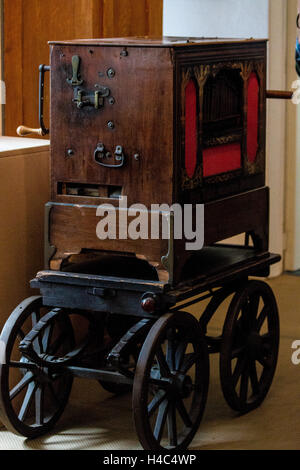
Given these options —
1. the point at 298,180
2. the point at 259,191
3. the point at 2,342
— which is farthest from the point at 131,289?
the point at 298,180

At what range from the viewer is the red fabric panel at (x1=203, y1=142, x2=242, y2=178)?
318cm

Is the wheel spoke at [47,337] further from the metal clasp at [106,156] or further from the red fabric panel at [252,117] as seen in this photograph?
the red fabric panel at [252,117]

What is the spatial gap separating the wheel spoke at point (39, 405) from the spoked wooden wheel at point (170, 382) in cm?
43

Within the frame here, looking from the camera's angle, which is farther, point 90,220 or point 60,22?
point 60,22

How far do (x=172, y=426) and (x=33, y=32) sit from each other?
1917 millimetres

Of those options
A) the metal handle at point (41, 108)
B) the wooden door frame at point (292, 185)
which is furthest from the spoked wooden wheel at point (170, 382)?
→ the wooden door frame at point (292, 185)

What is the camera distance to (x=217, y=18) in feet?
18.6

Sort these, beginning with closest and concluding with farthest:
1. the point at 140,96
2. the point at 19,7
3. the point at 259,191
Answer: the point at 140,96, the point at 259,191, the point at 19,7

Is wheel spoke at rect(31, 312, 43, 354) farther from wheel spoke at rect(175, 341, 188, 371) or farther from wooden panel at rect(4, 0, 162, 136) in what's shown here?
wooden panel at rect(4, 0, 162, 136)

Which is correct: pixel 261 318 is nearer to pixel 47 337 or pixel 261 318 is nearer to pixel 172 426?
pixel 172 426

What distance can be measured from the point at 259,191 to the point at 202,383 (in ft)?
2.65

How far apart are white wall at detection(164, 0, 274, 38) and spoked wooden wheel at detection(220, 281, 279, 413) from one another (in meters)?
2.47

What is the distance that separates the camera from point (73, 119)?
3.08 m

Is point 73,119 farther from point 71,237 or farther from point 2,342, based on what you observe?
point 2,342
